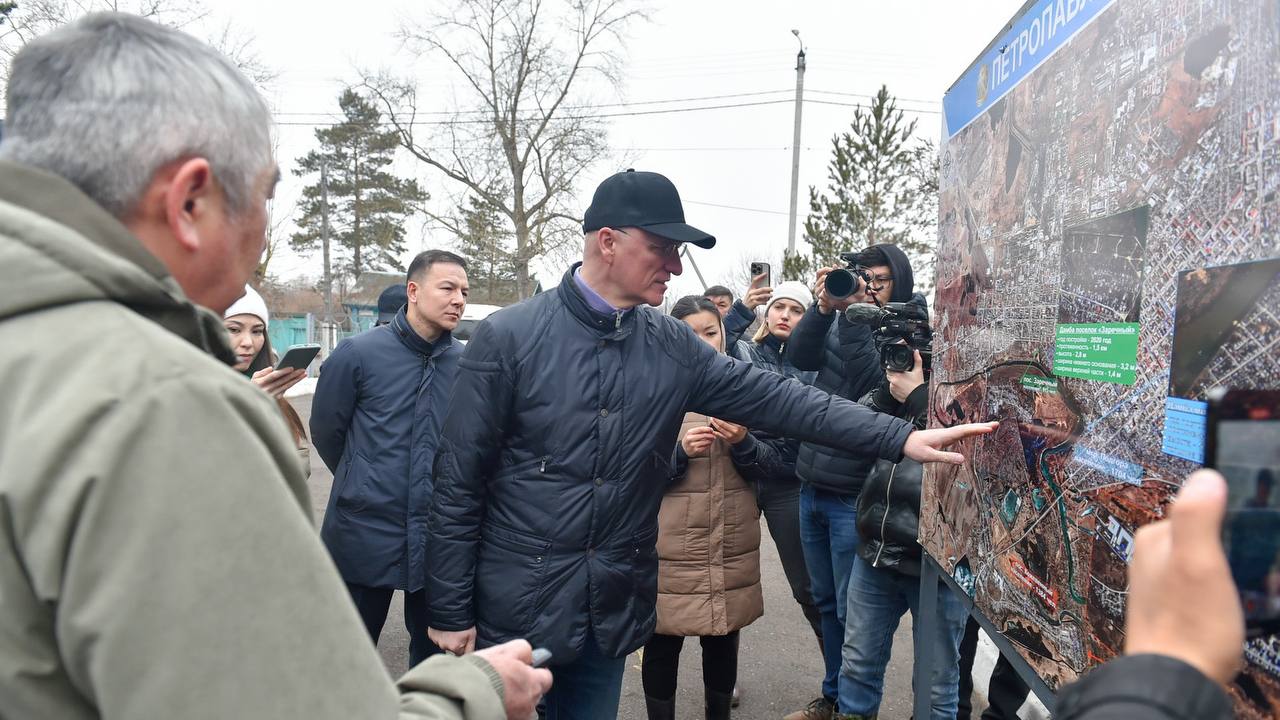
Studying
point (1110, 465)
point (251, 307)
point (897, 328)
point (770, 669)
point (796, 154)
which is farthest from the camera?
point (796, 154)

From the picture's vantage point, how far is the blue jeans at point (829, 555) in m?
3.55

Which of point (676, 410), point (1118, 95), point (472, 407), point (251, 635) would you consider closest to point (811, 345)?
point (676, 410)

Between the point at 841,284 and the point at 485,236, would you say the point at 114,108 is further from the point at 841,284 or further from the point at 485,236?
the point at 485,236

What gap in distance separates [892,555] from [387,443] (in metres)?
2.18

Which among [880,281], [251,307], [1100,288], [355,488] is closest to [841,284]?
[880,281]

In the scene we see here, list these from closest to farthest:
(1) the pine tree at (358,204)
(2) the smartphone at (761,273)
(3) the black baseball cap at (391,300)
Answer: (2) the smartphone at (761,273), (3) the black baseball cap at (391,300), (1) the pine tree at (358,204)

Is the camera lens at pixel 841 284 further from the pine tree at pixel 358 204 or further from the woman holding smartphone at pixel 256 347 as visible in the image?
the pine tree at pixel 358 204

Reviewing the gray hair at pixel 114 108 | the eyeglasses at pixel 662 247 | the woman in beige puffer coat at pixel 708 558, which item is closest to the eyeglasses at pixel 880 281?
the woman in beige puffer coat at pixel 708 558

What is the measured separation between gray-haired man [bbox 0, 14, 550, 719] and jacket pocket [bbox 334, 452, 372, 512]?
2604mm

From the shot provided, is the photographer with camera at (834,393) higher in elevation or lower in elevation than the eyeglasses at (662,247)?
lower

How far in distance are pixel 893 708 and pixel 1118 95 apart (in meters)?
3.30

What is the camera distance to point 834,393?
3791 mm

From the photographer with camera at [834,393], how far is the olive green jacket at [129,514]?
2.77 metres

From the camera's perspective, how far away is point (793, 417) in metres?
2.71
